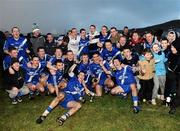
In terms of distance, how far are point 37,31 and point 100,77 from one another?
3.58 m

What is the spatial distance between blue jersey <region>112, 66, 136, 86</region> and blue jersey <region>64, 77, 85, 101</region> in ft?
4.92

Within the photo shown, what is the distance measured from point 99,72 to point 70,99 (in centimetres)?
256

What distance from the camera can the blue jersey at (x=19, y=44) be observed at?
14.4 metres

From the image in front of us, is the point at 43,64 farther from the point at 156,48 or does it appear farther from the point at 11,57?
the point at 156,48

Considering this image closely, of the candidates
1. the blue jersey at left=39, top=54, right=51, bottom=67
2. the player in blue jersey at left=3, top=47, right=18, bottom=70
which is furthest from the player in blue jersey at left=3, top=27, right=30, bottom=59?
the blue jersey at left=39, top=54, right=51, bottom=67

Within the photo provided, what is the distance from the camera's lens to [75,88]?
11.8 metres

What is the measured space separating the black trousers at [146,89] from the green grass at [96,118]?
1.28ft

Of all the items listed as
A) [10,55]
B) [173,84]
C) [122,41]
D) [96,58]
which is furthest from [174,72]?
[10,55]

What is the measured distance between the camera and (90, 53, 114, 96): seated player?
1362 centimetres

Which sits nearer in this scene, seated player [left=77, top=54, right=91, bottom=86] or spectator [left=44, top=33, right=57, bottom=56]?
seated player [left=77, top=54, right=91, bottom=86]

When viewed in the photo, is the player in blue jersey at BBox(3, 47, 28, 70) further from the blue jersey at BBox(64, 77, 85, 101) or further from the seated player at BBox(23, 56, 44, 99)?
the blue jersey at BBox(64, 77, 85, 101)

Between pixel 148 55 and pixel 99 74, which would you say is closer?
pixel 148 55

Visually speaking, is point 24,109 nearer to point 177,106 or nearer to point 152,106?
point 152,106

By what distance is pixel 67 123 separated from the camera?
11.1 m
